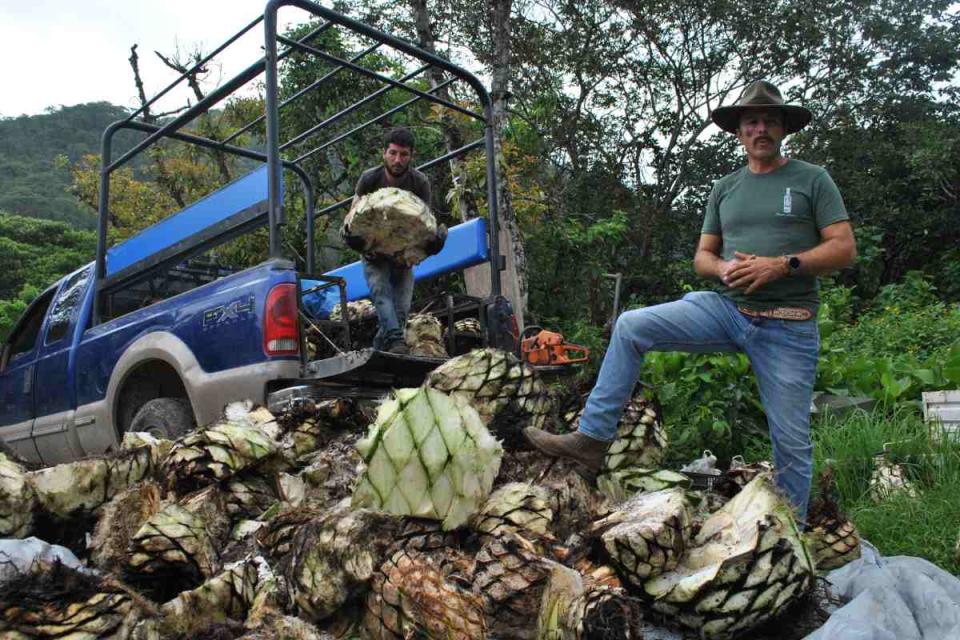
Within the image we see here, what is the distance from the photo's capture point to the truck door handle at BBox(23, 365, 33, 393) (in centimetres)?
619

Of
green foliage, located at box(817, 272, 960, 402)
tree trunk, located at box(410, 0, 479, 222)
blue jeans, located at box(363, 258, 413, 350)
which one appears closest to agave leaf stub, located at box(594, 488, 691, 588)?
blue jeans, located at box(363, 258, 413, 350)

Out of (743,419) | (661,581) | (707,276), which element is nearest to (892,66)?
(743,419)

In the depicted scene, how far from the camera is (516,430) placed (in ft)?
10.3

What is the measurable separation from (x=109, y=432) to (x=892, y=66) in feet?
58.0

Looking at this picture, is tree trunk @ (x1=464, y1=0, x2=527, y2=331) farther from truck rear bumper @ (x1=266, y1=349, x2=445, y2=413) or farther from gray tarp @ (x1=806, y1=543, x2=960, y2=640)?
gray tarp @ (x1=806, y1=543, x2=960, y2=640)

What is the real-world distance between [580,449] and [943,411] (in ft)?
8.10

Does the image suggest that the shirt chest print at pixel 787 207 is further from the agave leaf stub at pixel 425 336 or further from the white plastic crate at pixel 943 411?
the agave leaf stub at pixel 425 336

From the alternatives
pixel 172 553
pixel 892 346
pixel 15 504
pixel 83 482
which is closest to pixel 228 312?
pixel 83 482

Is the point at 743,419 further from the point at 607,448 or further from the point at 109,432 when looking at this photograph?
the point at 109,432

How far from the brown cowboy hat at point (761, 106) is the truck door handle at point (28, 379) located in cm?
552

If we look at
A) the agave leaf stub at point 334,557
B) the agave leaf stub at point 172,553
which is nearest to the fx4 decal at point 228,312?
the agave leaf stub at point 172,553

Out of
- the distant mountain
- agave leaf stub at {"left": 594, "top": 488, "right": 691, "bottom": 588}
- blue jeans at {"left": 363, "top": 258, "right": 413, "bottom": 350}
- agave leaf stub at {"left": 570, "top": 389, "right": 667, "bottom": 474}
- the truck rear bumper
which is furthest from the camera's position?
the distant mountain

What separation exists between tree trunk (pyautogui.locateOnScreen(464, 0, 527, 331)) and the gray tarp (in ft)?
13.7

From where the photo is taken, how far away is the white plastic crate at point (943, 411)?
160 inches
